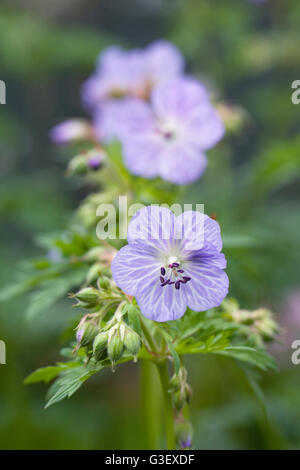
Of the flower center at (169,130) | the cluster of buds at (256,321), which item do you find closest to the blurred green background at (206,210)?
the cluster of buds at (256,321)

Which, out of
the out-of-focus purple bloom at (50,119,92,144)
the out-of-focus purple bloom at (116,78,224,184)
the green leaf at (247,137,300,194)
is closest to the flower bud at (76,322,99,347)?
the out-of-focus purple bloom at (116,78,224,184)

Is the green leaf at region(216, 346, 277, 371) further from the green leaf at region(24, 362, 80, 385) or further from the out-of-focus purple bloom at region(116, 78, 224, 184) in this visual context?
the out-of-focus purple bloom at region(116, 78, 224, 184)

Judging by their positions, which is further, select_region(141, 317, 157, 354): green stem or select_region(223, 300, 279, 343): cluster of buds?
select_region(223, 300, 279, 343): cluster of buds

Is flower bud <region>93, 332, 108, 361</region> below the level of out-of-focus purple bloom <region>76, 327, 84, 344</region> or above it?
below

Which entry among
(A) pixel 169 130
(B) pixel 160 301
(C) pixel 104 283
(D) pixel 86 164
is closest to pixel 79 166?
(D) pixel 86 164

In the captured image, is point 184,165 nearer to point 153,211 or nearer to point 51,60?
point 153,211

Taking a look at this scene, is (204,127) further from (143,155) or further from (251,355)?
(251,355)
